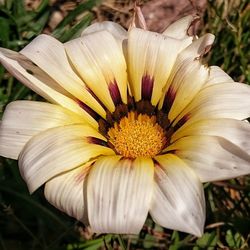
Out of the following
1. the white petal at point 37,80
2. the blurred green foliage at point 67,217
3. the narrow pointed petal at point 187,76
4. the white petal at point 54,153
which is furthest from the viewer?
the blurred green foliage at point 67,217

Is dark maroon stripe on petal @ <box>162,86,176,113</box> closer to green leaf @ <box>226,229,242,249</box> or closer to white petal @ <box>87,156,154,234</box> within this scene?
white petal @ <box>87,156,154,234</box>

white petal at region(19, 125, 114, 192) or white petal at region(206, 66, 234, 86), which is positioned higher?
white petal at region(206, 66, 234, 86)

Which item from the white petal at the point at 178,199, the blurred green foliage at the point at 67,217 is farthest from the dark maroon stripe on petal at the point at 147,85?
the blurred green foliage at the point at 67,217

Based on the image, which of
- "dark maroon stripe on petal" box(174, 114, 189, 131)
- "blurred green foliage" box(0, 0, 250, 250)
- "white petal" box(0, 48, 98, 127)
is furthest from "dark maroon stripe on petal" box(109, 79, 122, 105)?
"blurred green foliage" box(0, 0, 250, 250)

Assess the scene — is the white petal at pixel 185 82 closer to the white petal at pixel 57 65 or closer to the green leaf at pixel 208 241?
the white petal at pixel 57 65

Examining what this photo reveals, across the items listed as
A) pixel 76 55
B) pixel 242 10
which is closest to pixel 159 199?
pixel 76 55

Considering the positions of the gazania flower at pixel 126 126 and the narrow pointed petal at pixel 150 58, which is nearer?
the gazania flower at pixel 126 126

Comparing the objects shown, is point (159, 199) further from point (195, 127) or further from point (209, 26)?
point (209, 26)
